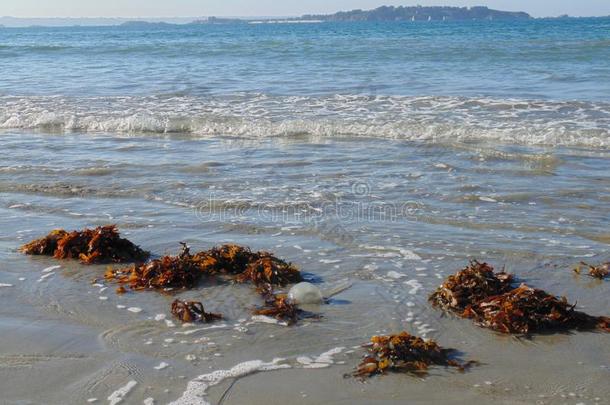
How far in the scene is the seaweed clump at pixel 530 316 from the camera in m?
4.23

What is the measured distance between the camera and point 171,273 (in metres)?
5.03

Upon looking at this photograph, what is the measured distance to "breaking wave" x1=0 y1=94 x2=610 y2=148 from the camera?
1072cm

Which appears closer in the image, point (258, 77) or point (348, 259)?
point (348, 259)

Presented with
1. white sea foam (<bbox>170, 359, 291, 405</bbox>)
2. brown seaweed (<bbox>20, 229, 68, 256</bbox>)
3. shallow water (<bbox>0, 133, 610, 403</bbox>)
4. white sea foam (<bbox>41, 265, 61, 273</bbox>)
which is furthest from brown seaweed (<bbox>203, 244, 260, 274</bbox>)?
white sea foam (<bbox>170, 359, 291, 405</bbox>)

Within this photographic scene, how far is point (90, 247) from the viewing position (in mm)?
5582

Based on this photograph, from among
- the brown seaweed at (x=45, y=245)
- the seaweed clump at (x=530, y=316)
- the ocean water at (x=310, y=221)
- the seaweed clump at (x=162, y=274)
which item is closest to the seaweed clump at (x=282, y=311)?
the ocean water at (x=310, y=221)

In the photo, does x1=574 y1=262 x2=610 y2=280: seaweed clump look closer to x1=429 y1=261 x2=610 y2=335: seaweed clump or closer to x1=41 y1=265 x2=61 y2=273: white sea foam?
x1=429 y1=261 x2=610 y2=335: seaweed clump

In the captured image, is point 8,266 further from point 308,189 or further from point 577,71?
point 577,71

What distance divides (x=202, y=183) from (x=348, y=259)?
294cm

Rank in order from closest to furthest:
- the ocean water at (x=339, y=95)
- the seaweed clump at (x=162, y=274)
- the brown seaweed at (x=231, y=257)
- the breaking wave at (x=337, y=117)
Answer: the seaweed clump at (x=162, y=274)
the brown seaweed at (x=231, y=257)
the breaking wave at (x=337, y=117)
the ocean water at (x=339, y=95)

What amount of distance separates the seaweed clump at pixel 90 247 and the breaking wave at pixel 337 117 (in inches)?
230

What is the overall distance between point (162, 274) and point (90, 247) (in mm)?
859

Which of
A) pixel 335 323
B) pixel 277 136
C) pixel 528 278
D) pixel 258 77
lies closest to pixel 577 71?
pixel 258 77

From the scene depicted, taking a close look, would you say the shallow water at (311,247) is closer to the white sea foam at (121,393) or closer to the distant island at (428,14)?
the white sea foam at (121,393)
